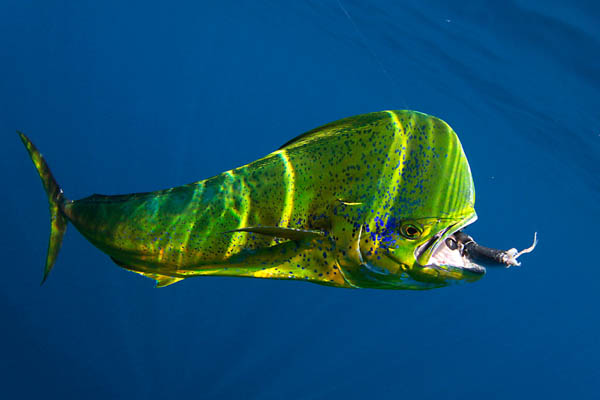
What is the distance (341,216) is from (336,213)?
2 centimetres

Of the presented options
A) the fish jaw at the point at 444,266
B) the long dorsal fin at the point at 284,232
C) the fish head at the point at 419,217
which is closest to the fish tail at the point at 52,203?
the long dorsal fin at the point at 284,232

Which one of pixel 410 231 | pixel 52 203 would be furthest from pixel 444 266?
pixel 52 203

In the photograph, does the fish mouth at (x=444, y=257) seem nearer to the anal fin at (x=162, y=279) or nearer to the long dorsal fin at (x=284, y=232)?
the long dorsal fin at (x=284, y=232)

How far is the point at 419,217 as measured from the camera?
1.21 meters

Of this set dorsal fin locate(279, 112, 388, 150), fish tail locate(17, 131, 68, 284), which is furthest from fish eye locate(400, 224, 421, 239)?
fish tail locate(17, 131, 68, 284)

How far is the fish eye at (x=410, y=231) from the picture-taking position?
1.20m

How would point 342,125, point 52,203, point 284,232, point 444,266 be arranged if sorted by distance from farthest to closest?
point 52,203 → point 342,125 → point 444,266 → point 284,232

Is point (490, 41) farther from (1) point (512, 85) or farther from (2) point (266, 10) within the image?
(2) point (266, 10)

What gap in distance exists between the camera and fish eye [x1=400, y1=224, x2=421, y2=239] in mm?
1204

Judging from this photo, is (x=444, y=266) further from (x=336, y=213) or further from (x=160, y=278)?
(x=160, y=278)

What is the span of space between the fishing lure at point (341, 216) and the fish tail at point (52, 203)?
27.2 inches

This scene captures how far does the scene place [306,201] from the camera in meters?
1.26

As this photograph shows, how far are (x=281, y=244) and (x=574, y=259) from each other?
7664 centimetres

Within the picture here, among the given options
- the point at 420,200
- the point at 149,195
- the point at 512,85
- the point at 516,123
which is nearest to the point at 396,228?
the point at 420,200
